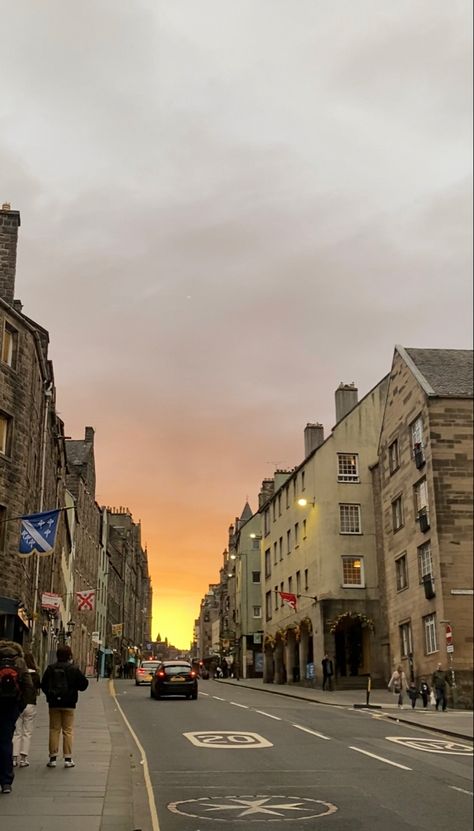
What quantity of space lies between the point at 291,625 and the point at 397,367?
49.2m

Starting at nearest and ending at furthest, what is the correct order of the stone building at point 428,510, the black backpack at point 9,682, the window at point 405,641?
1. the stone building at point 428,510
2. the window at point 405,641
3. the black backpack at point 9,682

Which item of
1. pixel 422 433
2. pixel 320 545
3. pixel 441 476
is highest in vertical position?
pixel 320 545

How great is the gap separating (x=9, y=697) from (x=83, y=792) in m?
1.80

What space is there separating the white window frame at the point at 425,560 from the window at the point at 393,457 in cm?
90

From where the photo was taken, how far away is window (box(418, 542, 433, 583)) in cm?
476

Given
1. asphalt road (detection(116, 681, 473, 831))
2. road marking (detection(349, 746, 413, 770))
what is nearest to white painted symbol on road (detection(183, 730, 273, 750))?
asphalt road (detection(116, 681, 473, 831))

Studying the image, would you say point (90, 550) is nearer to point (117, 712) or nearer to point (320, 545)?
point (320, 545)

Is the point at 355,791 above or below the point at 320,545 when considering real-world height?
below

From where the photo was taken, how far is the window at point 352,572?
4144 centimetres

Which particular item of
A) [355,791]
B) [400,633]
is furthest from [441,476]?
[355,791]

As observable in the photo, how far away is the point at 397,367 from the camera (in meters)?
6.12

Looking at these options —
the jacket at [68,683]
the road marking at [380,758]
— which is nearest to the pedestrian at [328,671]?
the road marking at [380,758]

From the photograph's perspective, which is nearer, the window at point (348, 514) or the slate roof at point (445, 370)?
the slate roof at point (445, 370)

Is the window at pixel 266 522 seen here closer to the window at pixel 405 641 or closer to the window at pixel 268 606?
the window at pixel 268 606
